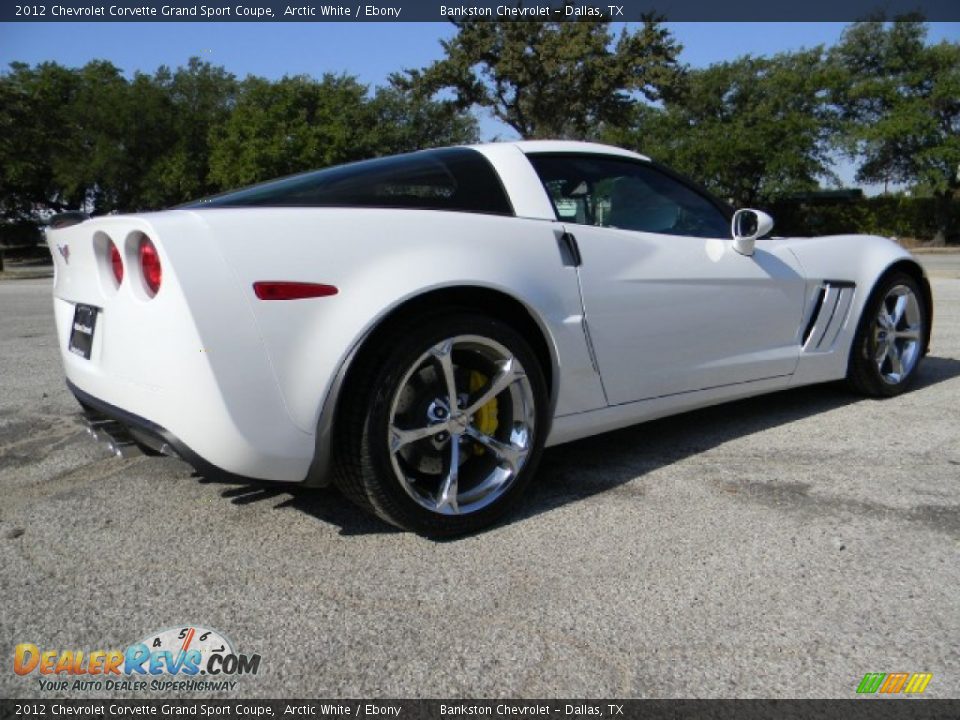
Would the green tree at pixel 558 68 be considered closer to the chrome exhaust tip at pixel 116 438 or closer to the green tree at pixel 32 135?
the green tree at pixel 32 135

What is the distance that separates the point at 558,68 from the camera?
3109cm

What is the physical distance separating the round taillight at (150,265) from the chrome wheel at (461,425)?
76 cm

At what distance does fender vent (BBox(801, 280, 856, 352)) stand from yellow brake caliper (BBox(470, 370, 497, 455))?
1.89 m

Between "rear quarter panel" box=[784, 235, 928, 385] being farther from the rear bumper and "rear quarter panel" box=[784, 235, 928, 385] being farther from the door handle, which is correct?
the rear bumper

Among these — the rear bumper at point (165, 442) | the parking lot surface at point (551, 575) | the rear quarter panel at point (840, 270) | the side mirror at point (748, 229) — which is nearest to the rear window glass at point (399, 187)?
the rear bumper at point (165, 442)

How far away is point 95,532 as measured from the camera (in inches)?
103

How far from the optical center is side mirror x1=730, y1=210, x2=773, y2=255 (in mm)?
3480

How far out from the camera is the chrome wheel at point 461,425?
2510 mm

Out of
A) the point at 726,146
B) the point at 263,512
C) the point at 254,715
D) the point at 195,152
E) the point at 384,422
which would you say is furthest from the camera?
the point at 195,152

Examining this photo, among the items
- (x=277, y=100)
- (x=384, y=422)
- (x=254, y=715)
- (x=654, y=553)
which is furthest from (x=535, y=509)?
(x=277, y=100)

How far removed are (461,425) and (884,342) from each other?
9.68 feet

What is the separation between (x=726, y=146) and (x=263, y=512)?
33267 mm

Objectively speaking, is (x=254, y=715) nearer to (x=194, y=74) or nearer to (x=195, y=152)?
(x=195, y=152)

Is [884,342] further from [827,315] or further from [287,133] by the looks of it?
[287,133]
